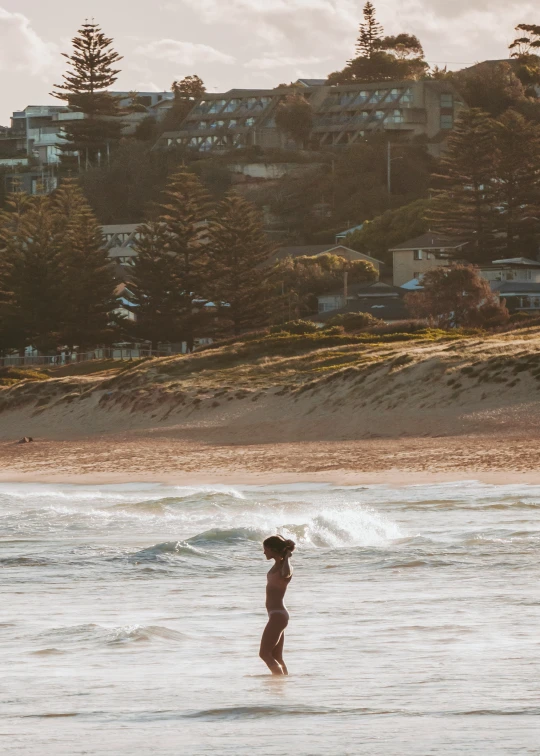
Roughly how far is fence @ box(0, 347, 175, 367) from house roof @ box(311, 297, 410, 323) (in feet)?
31.9

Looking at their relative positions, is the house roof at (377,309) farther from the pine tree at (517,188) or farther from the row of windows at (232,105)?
the row of windows at (232,105)

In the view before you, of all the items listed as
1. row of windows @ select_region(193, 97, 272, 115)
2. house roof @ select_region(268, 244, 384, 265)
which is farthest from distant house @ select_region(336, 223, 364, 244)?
row of windows @ select_region(193, 97, 272, 115)

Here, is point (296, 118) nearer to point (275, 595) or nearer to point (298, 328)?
point (298, 328)

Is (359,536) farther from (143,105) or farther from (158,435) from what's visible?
(143,105)

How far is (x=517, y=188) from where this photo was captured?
75125 mm

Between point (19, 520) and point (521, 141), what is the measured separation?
205 feet

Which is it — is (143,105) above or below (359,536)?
above

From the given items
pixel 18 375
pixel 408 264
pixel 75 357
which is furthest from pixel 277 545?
pixel 408 264

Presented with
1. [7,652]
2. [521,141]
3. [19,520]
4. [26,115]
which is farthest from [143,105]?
[7,652]

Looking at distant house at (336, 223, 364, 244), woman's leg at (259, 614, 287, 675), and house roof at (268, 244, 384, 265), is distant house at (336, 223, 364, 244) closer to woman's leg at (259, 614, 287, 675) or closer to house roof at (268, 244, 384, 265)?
house roof at (268, 244, 384, 265)

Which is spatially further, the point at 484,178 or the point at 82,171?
the point at 82,171

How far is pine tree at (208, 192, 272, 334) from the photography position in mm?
61219

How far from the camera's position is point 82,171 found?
4673 inches

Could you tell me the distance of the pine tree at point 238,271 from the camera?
61.2 m
